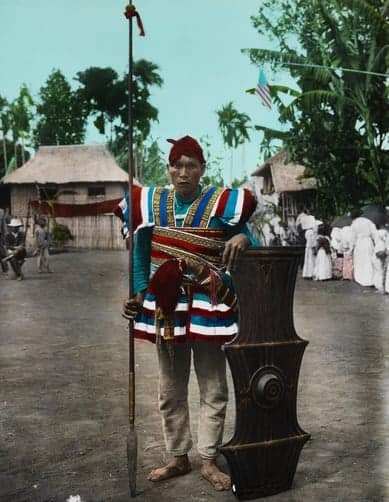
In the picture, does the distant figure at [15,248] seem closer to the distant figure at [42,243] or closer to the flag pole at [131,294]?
the distant figure at [42,243]

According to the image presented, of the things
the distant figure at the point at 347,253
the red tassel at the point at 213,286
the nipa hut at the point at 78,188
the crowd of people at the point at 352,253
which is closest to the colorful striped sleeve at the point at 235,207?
the red tassel at the point at 213,286

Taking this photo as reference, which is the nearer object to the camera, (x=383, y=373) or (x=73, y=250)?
(x=383, y=373)

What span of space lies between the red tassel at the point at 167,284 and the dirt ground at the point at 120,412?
0.80m

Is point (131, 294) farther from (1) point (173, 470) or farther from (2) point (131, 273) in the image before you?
(1) point (173, 470)

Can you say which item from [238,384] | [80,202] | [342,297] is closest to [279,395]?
[238,384]

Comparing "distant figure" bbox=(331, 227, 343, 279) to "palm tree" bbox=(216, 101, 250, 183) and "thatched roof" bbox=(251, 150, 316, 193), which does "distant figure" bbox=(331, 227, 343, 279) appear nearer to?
"thatched roof" bbox=(251, 150, 316, 193)

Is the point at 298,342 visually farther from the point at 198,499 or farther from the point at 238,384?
the point at 198,499

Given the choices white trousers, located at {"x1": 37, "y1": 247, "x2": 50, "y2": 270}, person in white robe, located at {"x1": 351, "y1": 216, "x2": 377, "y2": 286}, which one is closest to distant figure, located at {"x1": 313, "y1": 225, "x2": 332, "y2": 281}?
person in white robe, located at {"x1": 351, "y1": 216, "x2": 377, "y2": 286}

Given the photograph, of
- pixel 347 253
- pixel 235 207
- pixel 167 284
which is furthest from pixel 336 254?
pixel 167 284

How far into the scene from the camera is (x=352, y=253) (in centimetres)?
1396

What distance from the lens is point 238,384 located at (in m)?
3.03

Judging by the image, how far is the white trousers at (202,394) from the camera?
10.8 ft

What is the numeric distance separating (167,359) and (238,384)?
17.2 inches

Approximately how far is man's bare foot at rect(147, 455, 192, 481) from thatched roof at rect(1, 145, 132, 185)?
28.2 meters
